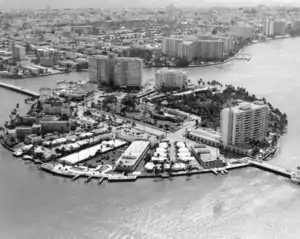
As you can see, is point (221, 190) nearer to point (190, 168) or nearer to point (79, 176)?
point (190, 168)

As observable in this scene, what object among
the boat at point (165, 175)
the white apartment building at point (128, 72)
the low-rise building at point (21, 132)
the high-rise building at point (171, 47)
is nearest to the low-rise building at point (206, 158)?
the boat at point (165, 175)

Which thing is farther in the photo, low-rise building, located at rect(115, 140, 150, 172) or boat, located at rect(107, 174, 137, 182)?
low-rise building, located at rect(115, 140, 150, 172)

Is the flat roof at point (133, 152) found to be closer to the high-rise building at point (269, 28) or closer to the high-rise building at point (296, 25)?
the high-rise building at point (269, 28)

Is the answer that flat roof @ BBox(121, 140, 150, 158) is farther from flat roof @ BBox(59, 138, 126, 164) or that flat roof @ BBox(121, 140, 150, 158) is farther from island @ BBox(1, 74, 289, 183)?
flat roof @ BBox(59, 138, 126, 164)

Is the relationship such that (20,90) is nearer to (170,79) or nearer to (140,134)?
(170,79)

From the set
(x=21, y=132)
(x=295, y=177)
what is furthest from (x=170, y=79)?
(x=295, y=177)

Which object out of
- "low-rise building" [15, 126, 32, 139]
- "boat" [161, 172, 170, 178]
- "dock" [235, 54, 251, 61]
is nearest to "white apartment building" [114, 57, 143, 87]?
"low-rise building" [15, 126, 32, 139]
